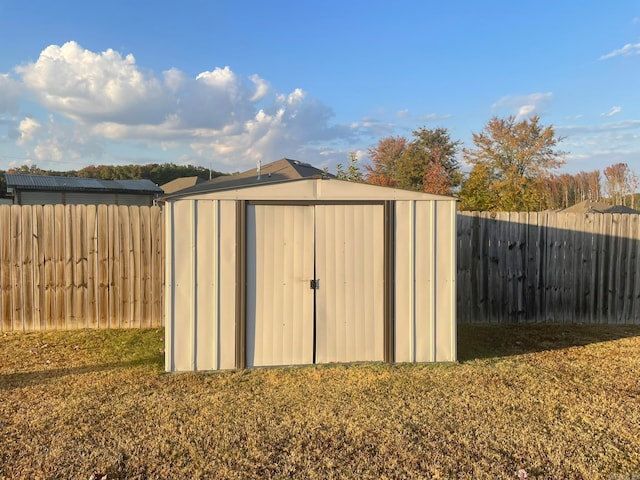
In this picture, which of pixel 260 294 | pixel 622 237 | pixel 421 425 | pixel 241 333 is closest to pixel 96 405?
pixel 241 333

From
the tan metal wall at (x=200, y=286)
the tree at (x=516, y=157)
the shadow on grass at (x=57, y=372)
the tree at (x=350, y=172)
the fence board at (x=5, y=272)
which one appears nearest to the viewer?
the shadow on grass at (x=57, y=372)

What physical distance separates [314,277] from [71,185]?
18.9 metres

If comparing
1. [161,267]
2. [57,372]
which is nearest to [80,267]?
[161,267]

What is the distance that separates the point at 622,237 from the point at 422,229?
15.3ft

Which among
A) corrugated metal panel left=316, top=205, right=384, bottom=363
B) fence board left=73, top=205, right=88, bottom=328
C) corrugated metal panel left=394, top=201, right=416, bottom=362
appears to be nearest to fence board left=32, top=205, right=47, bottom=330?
fence board left=73, top=205, right=88, bottom=328

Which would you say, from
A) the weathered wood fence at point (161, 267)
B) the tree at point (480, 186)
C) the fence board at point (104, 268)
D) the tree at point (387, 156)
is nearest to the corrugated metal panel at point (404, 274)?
the weathered wood fence at point (161, 267)

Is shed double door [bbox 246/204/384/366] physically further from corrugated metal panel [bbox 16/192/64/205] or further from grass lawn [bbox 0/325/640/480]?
corrugated metal panel [bbox 16/192/64/205]

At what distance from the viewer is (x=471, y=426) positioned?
3.58m

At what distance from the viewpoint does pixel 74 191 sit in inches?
777

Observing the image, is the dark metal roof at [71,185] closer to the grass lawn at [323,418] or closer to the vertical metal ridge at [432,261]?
the grass lawn at [323,418]

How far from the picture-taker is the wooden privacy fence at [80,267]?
666 cm

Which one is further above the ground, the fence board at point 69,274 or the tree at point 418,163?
the tree at point 418,163

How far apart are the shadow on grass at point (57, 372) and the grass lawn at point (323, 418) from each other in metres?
0.02

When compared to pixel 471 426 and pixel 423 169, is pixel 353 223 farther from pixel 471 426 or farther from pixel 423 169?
pixel 423 169
